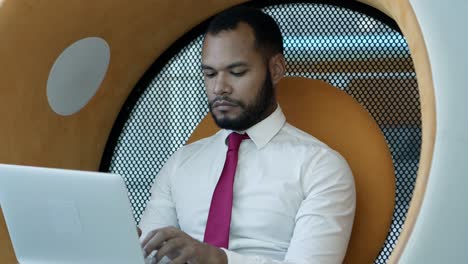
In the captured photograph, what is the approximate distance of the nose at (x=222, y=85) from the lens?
7.16ft

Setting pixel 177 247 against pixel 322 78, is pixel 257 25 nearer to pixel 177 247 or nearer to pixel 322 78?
pixel 322 78

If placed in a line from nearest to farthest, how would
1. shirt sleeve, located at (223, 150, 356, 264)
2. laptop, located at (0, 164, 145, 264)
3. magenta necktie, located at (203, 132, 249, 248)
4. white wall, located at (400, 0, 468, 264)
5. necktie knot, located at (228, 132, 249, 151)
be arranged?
white wall, located at (400, 0, 468, 264)
laptop, located at (0, 164, 145, 264)
shirt sleeve, located at (223, 150, 356, 264)
magenta necktie, located at (203, 132, 249, 248)
necktie knot, located at (228, 132, 249, 151)

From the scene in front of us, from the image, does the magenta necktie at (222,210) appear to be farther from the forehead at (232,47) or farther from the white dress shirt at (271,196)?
the forehead at (232,47)

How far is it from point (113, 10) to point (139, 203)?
0.54 metres

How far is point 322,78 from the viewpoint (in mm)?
2355

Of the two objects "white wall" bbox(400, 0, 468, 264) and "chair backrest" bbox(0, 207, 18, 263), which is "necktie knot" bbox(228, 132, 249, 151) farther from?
"white wall" bbox(400, 0, 468, 264)

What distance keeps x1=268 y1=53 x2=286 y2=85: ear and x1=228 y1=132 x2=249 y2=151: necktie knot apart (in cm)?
15

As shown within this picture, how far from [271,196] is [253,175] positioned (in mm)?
83

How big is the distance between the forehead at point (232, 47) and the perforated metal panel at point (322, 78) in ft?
0.66

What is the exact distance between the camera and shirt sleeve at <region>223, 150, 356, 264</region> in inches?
79.2

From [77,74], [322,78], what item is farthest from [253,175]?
[77,74]

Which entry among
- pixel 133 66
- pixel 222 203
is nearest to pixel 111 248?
pixel 222 203

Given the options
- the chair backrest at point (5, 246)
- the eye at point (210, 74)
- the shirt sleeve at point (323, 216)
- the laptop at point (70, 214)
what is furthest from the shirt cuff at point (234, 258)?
the chair backrest at point (5, 246)

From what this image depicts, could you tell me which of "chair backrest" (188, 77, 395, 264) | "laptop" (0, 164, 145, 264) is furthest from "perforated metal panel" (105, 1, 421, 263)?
"laptop" (0, 164, 145, 264)
